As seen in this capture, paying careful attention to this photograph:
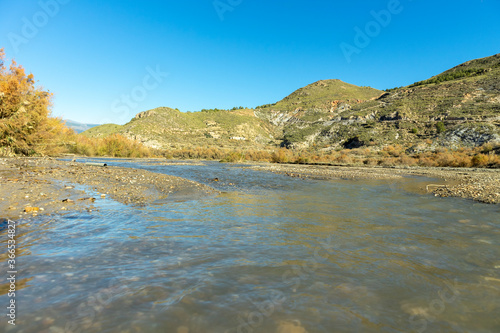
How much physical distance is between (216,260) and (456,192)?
1628cm

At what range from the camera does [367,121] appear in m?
72.8

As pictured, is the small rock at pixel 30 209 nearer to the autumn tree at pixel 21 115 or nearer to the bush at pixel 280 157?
the autumn tree at pixel 21 115

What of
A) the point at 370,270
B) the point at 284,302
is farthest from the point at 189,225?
the point at 370,270

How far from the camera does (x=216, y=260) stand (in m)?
5.05

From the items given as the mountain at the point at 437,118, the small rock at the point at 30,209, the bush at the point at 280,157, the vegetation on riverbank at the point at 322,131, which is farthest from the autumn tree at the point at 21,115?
the mountain at the point at 437,118

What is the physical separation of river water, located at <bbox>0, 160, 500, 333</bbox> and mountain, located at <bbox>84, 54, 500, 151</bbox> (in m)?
48.0

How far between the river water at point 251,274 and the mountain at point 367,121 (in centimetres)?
4802

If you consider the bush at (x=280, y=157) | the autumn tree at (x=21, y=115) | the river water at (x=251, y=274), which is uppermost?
the autumn tree at (x=21, y=115)

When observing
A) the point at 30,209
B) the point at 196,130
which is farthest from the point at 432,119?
the point at 196,130

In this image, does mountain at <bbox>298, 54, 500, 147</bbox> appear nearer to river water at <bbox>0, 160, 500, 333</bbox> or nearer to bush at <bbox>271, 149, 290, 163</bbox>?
bush at <bbox>271, 149, 290, 163</bbox>

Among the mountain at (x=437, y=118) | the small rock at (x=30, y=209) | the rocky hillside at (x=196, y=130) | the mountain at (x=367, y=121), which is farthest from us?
the rocky hillside at (x=196, y=130)

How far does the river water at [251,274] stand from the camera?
124 inches

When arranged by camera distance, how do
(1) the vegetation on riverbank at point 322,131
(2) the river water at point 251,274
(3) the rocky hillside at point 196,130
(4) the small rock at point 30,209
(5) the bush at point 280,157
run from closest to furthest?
(2) the river water at point 251,274, (4) the small rock at point 30,209, (1) the vegetation on riverbank at point 322,131, (5) the bush at point 280,157, (3) the rocky hillside at point 196,130

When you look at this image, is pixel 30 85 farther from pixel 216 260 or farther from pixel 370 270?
pixel 370 270
